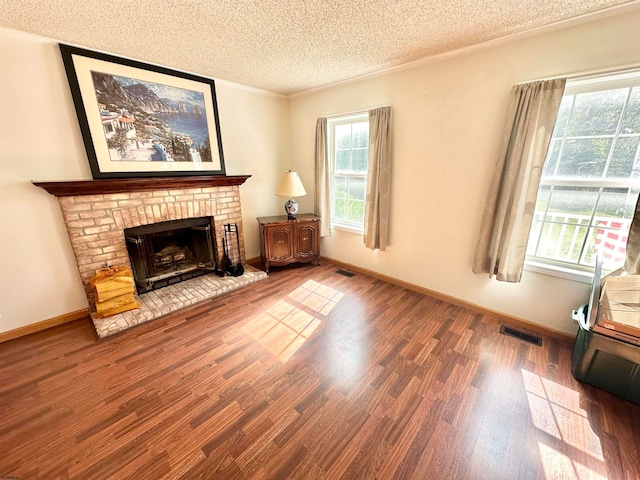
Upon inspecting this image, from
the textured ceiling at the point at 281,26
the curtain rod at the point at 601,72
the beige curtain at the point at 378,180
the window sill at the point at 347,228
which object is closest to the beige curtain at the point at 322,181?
the window sill at the point at 347,228

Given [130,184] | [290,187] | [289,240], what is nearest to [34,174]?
[130,184]

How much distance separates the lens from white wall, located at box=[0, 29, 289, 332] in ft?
6.15

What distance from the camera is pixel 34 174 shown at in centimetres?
201

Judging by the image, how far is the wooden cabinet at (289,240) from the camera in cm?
320

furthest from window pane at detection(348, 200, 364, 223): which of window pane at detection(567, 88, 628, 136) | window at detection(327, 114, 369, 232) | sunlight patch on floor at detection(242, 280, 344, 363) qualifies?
window pane at detection(567, 88, 628, 136)

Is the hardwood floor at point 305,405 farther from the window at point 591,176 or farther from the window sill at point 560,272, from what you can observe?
the window at point 591,176

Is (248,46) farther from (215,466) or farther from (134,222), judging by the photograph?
(215,466)

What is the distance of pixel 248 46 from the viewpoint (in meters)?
2.05

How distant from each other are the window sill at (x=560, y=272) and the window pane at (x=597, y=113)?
1.03m

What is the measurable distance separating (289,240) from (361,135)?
5.39ft

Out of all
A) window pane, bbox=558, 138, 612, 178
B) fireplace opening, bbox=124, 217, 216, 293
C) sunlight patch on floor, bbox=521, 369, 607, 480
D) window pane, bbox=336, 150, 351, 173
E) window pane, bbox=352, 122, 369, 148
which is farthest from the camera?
window pane, bbox=336, 150, 351, 173

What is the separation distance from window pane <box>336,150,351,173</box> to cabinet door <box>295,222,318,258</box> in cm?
84

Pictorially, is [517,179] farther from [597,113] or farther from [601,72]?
[601,72]

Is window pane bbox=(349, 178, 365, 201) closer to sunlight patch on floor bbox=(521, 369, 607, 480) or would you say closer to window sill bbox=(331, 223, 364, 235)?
window sill bbox=(331, 223, 364, 235)
